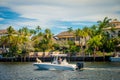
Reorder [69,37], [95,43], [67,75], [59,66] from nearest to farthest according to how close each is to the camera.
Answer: [67,75]
[59,66]
[95,43]
[69,37]

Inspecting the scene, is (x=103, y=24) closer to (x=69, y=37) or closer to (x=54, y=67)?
(x=69, y=37)

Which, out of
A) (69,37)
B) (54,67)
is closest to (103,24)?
(69,37)

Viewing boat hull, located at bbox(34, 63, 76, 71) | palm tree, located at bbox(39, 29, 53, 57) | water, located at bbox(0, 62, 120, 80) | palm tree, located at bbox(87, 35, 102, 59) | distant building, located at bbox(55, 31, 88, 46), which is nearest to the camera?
water, located at bbox(0, 62, 120, 80)

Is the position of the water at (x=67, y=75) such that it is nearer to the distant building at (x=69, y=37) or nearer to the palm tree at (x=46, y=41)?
the palm tree at (x=46, y=41)

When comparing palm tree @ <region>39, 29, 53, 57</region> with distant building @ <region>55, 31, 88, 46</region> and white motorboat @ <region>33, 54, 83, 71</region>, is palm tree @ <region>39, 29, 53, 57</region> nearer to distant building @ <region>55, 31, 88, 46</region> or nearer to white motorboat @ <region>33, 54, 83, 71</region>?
distant building @ <region>55, 31, 88, 46</region>

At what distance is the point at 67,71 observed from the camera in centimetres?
6606

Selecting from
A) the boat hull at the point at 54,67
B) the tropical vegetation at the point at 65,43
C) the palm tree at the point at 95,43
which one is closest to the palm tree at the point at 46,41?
the tropical vegetation at the point at 65,43

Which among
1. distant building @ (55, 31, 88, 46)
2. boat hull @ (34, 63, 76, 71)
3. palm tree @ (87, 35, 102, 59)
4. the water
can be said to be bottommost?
the water

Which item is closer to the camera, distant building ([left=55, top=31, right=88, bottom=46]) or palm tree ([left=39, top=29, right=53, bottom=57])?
palm tree ([left=39, top=29, right=53, bottom=57])

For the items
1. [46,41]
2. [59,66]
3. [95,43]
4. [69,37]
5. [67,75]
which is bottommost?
[67,75]

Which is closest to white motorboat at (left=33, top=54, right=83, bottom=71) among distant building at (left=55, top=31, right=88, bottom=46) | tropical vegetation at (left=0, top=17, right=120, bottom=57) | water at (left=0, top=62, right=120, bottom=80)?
water at (left=0, top=62, right=120, bottom=80)

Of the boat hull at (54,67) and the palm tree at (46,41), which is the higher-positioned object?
the palm tree at (46,41)

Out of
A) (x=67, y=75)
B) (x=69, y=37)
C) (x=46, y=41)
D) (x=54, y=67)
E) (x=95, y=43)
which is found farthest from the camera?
(x=69, y=37)

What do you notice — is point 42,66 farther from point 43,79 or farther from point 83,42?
point 83,42
